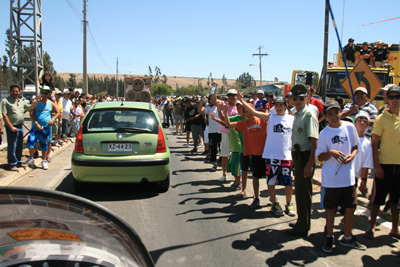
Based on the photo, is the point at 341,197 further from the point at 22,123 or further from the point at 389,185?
the point at 22,123

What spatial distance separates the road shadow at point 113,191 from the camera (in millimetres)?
6148

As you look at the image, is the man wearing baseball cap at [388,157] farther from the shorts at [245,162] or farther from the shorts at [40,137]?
the shorts at [40,137]

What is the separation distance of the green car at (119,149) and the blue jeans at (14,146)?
101 inches

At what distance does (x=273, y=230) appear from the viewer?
15.7 feet

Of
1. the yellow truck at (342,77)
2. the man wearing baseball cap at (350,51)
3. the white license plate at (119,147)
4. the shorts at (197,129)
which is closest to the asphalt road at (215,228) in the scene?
the white license plate at (119,147)

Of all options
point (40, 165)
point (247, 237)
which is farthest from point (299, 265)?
point (40, 165)

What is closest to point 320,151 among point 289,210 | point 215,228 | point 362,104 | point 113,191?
point 289,210

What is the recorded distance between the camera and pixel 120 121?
6.34 metres

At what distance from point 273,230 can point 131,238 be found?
3.50 metres

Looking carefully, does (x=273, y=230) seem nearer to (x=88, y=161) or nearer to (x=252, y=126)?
(x=252, y=126)

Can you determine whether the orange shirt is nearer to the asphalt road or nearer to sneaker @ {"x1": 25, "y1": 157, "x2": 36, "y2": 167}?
the asphalt road

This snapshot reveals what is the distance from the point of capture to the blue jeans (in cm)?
775

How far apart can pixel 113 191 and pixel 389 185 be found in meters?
4.62

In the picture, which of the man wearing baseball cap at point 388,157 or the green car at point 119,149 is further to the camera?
the green car at point 119,149
